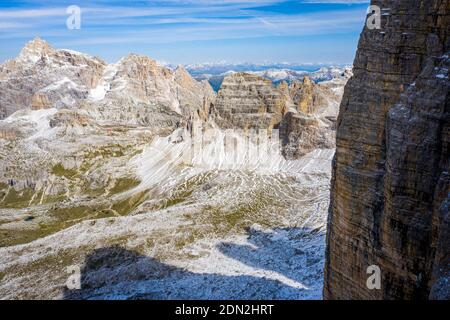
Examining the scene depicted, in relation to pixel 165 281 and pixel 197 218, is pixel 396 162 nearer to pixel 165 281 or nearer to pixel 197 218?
pixel 165 281

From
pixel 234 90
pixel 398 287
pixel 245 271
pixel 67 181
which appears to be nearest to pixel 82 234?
pixel 245 271

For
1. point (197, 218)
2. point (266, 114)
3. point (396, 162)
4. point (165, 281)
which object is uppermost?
point (396, 162)

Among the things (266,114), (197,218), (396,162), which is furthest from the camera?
(266,114)

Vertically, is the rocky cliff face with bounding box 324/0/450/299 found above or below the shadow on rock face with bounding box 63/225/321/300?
above

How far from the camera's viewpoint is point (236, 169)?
5379 inches

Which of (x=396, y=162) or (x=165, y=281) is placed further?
(x=165, y=281)

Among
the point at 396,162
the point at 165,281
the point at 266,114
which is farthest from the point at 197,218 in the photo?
the point at 396,162

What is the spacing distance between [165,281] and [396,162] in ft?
153

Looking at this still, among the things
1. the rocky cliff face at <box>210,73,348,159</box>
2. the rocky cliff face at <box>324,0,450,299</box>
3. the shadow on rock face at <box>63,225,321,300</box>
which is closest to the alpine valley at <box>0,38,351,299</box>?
the shadow on rock face at <box>63,225,321,300</box>

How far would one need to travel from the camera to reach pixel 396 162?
22156 millimetres

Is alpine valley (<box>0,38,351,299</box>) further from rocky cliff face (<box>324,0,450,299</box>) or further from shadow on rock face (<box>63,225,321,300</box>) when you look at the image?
rocky cliff face (<box>324,0,450,299</box>)

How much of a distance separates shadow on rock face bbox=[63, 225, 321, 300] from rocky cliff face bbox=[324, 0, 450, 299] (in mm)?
25105

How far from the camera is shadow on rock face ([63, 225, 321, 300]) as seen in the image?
177 ft
